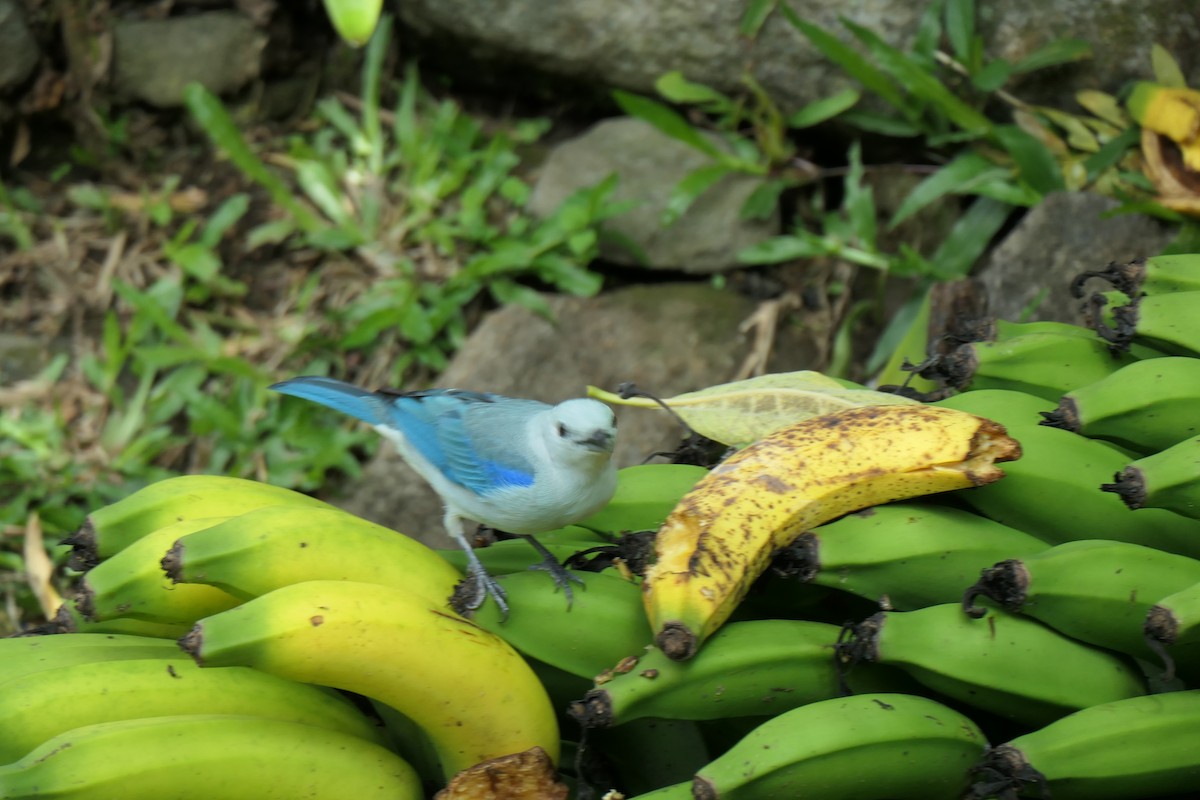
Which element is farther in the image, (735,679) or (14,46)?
(14,46)

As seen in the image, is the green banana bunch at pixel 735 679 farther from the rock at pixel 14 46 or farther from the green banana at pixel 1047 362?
the rock at pixel 14 46

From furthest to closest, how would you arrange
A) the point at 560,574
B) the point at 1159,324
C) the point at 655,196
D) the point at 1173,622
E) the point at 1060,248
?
1. the point at 655,196
2. the point at 1060,248
3. the point at 1159,324
4. the point at 560,574
5. the point at 1173,622

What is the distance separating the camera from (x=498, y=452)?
5.10 ft

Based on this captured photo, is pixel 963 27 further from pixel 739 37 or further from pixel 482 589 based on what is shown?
pixel 482 589

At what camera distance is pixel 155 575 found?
131cm

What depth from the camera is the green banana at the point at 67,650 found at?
49.8 inches

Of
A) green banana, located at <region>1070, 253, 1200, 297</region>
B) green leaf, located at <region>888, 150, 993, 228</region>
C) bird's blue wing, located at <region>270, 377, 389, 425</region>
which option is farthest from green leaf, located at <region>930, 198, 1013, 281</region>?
bird's blue wing, located at <region>270, 377, 389, 425</region>

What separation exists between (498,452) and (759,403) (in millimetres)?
344

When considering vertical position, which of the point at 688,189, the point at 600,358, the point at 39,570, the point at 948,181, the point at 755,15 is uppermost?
the point at 755,15

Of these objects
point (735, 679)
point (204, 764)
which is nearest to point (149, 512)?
point (204, 764)

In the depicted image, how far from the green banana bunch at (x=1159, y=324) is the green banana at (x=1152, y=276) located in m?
0.03

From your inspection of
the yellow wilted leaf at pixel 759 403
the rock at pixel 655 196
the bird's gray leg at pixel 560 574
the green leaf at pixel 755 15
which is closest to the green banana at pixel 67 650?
the bird's gray leg at pixel 560 574

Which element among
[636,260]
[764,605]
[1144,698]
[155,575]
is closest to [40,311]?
[636,260]

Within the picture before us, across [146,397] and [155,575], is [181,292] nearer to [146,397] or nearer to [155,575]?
[146,397]
